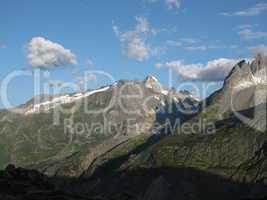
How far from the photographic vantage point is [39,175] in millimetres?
62500

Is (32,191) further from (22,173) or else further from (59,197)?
(22,173)

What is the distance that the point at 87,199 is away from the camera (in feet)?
183

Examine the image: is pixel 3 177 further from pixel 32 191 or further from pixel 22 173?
pixel 32 191

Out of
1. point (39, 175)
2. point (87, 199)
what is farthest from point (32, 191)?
point (39, 175)

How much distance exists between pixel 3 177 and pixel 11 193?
24.7 ft

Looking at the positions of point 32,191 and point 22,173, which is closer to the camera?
point 32,191

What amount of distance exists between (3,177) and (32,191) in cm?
863

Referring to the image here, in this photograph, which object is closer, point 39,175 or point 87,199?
point 87,199

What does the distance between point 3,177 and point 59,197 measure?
1028 centimetres

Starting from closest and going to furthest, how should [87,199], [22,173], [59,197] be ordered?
[59,197]
[87,199]
[22,173]

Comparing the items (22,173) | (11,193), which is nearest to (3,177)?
(22,173)

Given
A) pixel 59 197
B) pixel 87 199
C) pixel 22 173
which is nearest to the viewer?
pixel 59 197

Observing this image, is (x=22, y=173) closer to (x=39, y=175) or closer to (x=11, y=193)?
(x=39, y=175)

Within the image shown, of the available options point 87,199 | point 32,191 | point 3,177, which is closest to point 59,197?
point 32,191
